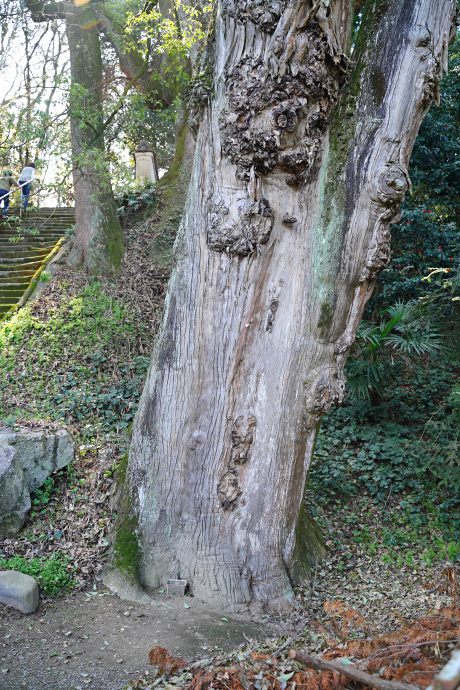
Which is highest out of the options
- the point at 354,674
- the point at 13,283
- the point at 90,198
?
the point at 90,198

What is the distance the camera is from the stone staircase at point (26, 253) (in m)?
9.78

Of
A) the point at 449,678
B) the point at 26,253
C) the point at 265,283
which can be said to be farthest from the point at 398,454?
the point at 26,253

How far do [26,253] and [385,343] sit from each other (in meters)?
8.57

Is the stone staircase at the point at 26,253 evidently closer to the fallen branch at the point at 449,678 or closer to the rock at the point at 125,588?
the rock at the point at 125,588

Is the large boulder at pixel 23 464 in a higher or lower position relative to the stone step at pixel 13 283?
lower

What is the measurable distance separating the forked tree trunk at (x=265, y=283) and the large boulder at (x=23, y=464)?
1.27 m

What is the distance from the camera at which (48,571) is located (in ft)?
13.2

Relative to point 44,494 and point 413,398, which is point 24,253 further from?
point 413,398

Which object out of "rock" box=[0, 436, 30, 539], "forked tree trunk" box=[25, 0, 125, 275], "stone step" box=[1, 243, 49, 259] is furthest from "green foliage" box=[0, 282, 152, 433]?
"stone step" box=[1, 243, 49, 259]

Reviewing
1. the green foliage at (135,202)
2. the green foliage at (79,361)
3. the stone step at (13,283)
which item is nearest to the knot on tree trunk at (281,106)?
the green foliage at (79,361)

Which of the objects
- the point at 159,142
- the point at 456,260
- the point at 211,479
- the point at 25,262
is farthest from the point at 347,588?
the point at 159,142

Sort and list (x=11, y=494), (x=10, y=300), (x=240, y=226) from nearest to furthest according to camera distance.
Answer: (x=240, y=226)
(x=11, y=494)
(x=10, y=300)

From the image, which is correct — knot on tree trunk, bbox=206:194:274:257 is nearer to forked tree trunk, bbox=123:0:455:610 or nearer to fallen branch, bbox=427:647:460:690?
forked tree trunk, bbox=123:0:455:610

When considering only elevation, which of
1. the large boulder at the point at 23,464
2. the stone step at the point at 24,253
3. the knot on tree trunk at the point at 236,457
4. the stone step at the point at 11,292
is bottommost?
the large boulder at the point at 23,464
